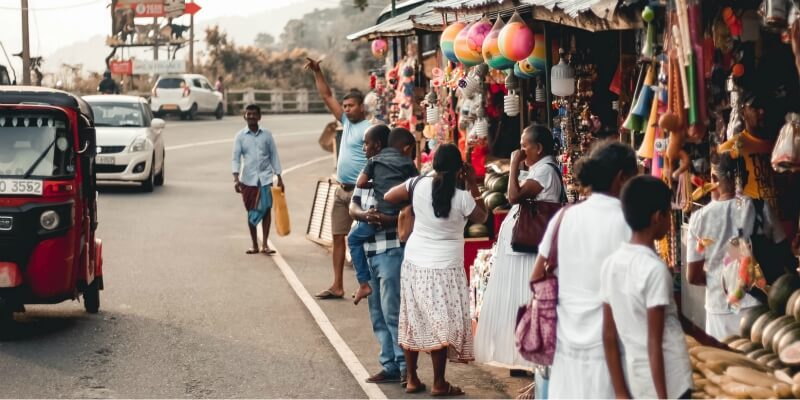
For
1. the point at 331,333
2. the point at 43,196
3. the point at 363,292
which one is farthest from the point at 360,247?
the point at 43,196

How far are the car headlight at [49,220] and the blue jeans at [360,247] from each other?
102 inches

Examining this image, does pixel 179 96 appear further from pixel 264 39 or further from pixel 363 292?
pixel 264 39

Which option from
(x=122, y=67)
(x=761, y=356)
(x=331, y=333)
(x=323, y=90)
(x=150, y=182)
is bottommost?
(x=331, y=333)

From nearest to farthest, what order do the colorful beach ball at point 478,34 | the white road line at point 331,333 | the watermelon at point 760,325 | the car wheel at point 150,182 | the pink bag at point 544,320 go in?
the pink bag at point 544,320, the watermelon at point 760,325, the white road line at point 331,333, the colorful beach ball at point 478,34, the car wheel at point 150,182

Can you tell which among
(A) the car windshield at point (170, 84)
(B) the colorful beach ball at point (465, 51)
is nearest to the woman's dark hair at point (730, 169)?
(B) the colorful beach ball at point (465, 51)

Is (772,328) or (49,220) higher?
(49,220)

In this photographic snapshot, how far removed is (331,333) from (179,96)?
38.1m

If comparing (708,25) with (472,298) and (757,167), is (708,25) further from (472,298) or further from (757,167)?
(472,298)

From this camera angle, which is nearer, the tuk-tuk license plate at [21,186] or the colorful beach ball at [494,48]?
the tuk-tuk license plate at [21,186]

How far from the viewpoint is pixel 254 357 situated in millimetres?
9641

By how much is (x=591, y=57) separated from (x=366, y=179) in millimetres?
2848

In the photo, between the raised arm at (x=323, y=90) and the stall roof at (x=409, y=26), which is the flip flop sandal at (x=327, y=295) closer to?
the raised arm at (x=323, y=90)

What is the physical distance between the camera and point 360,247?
9.05m

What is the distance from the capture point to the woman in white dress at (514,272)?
320 inches
